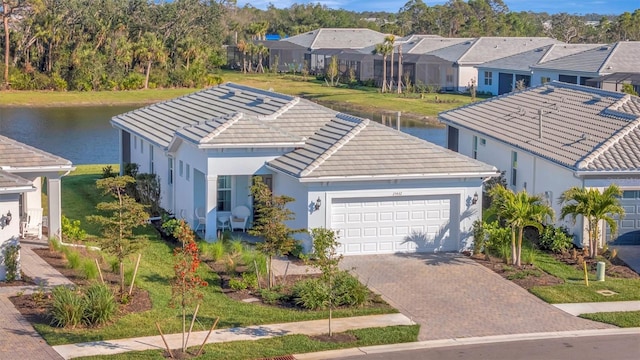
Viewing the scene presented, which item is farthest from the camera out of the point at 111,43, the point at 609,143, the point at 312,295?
the point at 111,43

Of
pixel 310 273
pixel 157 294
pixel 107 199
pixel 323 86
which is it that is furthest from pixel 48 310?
pixel 323 86

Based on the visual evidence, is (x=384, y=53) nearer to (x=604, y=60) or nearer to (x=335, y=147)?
(x=604, y=60)

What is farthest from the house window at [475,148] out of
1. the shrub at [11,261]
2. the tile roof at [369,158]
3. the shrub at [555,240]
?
the shrub at [11,261]

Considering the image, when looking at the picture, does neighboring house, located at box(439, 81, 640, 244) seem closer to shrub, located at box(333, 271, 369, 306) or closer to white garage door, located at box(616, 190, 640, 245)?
white garage door, located at box(616, 190, 640, 245)

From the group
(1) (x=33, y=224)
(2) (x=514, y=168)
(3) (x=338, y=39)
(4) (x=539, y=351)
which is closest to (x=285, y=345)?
(4) (x=539, y=351)

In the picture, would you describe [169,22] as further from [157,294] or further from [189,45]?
[157,294]

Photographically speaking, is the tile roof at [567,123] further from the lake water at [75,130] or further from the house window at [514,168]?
the lake water at [75,130]
